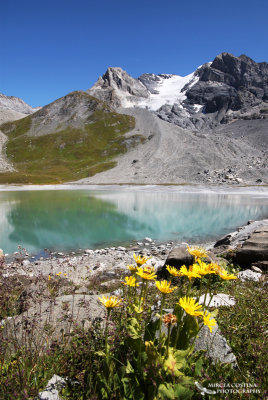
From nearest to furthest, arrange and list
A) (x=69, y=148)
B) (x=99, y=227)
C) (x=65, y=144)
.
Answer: (x=99, y=227) < (x=69, y=148) < (x=65, y=144)

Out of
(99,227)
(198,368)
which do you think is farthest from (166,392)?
(99,227)

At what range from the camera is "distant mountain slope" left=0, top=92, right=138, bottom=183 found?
13069cm

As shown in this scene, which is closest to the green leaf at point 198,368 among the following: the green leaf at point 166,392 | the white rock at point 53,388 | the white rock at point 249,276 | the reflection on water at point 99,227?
the green leaf at point 166,392

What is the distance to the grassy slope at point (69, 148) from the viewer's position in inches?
5079

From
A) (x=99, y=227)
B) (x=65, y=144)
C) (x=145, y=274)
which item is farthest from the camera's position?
(x=65, y=144)

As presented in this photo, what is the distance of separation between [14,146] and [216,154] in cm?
13761

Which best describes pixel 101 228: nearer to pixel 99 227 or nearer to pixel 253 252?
pixel 99 227

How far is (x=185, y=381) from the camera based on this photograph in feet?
7.20

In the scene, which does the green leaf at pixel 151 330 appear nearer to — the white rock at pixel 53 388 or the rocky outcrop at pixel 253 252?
the white rock at pixel 53 388

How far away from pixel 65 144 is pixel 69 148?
678cm

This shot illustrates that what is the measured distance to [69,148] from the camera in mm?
161875

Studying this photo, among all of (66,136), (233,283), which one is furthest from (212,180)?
(66,136)

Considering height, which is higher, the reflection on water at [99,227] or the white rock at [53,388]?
the white rock at [53,388]

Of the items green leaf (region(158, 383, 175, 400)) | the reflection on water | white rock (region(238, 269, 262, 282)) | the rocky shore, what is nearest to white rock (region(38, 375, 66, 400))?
green leaf (region(158, 383, 175, 400))
